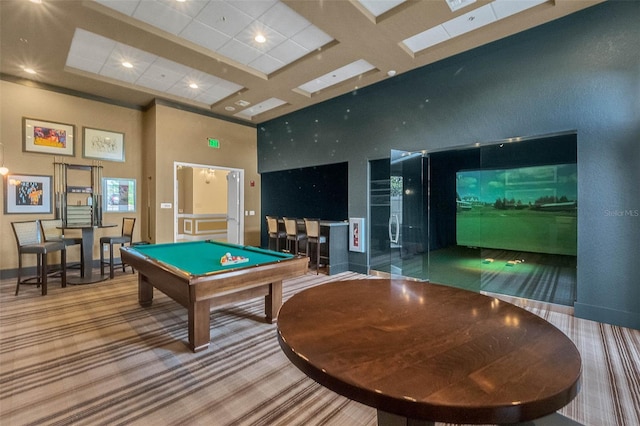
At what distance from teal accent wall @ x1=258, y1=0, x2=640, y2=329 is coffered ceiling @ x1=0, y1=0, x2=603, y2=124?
0.90ft

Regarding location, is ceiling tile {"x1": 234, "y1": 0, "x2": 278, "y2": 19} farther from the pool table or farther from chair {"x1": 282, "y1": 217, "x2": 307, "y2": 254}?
chair {"x1": 282, "y1": 217, "x2": 307, "y2": 254}

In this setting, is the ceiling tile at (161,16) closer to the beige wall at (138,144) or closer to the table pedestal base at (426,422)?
the beige wall at (138,144)

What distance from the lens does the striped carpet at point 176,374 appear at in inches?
75.5

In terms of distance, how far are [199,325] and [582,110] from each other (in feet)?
16.5

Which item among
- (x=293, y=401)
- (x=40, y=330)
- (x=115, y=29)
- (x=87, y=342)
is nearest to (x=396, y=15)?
(x=115, y=29)

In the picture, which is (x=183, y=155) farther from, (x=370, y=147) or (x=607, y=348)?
(x=607, y=348)

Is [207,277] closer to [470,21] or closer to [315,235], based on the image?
[315,235]

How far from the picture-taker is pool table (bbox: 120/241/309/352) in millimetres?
2516

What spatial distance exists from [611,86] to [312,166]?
16.5 feet

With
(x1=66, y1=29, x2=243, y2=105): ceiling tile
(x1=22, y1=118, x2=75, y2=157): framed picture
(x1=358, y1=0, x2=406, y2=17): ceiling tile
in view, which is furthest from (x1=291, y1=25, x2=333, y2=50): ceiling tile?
(x1=22, y1=118, x2=75, y2=157): framed picture

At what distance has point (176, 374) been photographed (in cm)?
235

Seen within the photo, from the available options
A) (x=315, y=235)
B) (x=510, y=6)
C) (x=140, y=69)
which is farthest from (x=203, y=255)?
(x=510, y=6)

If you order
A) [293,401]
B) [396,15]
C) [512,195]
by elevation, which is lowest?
[293,401]

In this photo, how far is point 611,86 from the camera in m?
3.36
